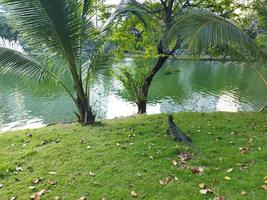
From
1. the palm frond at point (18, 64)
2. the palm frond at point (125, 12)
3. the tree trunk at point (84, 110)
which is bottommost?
the tree trunk at point (84, 110)

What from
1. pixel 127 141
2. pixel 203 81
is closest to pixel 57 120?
pixel 127 141

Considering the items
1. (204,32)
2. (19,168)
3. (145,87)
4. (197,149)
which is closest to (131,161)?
(197,149)

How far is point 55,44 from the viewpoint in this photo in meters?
7.20

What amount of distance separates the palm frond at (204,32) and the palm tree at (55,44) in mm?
2286

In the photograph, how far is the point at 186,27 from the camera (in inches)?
235

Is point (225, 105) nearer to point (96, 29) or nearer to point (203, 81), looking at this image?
point (203, 81)

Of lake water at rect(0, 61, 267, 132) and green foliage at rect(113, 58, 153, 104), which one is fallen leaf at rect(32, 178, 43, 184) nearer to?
green foliage at rect(113, 58, 153, 104)

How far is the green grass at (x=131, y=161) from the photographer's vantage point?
4316mm

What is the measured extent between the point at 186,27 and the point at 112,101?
14.7 metres

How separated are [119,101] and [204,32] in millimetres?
14961

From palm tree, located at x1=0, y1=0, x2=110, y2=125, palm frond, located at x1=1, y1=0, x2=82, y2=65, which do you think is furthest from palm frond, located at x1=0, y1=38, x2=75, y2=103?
palm frond, located at x1=1, y1=0, x2=82, y2=65

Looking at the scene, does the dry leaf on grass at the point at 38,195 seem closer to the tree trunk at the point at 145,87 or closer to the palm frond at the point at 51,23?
the palm frond at the point at 51,23

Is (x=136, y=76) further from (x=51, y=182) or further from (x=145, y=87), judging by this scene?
(x=51, y=182)

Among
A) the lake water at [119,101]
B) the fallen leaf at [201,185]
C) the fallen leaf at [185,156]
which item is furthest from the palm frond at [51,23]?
the lake water at [119,101]
